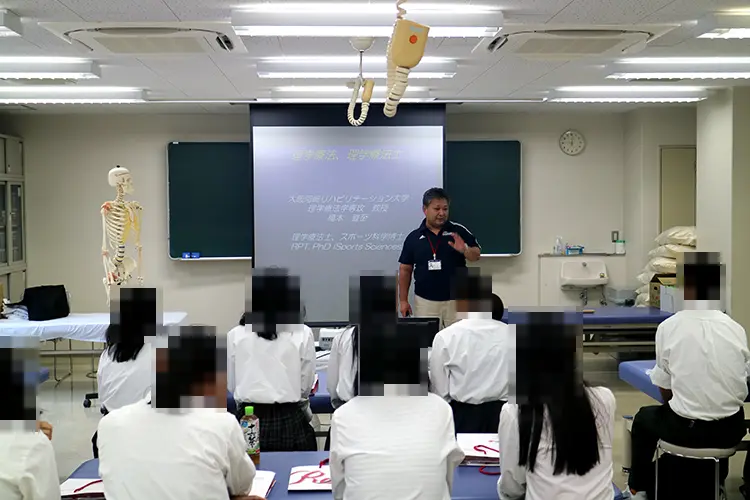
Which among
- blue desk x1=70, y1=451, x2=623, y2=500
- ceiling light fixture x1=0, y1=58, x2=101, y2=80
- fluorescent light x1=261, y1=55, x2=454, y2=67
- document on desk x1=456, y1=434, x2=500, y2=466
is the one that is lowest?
blue desk x1=70, y1=451, x2=623, y2=500

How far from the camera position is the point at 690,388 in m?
3.56

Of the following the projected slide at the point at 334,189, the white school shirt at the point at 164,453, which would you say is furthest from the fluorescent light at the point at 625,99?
the white school shirt at the point at 164,453

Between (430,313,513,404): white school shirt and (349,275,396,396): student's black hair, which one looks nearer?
(349,275,396,396): student's black hair

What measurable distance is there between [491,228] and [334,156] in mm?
2012

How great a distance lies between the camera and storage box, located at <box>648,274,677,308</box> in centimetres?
724

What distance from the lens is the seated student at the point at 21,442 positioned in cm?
210

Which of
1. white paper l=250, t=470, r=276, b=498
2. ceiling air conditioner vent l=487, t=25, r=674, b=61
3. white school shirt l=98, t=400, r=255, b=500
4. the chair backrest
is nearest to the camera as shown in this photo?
white school shirt l=98, t=400, r=255, b=500

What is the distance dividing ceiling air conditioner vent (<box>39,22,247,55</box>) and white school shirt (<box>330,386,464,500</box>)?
269 centimetres

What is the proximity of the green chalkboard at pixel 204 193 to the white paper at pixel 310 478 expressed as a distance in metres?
5.65

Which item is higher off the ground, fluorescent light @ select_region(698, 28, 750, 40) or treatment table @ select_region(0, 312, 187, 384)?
fluorescent light @ select_region(698, 28, 750, 40)

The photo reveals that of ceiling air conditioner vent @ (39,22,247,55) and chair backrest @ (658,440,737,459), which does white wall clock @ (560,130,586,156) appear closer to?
ceiling air conditioner vent @ (39,22,247,55)

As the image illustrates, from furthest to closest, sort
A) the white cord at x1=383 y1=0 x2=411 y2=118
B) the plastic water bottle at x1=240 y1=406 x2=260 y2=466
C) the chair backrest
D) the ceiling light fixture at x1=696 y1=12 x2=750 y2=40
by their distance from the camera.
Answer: the ceiling light fixture at x1=696 y1=12 x2=750 y2=40 < the chair backrest < the plastic water bottle at x1=240 y1=406 x2=260 y2=466 < the white cord at x1=383 y1=0 x2=411 y2=118

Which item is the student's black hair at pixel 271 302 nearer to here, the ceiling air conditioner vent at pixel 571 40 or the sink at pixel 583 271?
the ceiling air conditioner vent at pixel 571 40

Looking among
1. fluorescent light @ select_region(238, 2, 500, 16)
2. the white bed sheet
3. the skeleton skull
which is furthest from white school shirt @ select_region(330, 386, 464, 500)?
the skeleton skull
